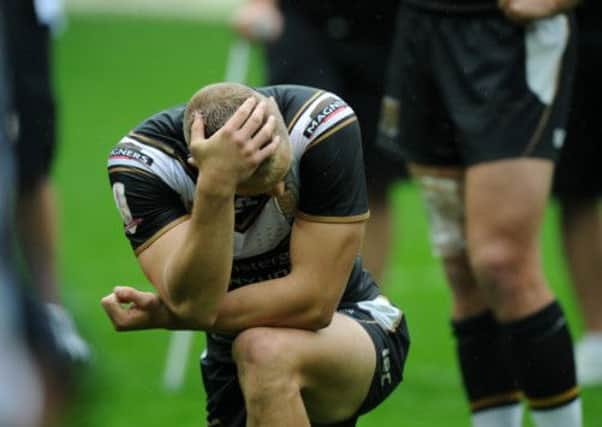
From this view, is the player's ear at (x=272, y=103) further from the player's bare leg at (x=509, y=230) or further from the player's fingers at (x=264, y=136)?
the player's bare leg at (x=509, y=230)

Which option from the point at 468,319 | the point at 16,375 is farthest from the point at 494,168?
the point at 16,375

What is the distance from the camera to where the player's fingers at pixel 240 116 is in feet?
10.3

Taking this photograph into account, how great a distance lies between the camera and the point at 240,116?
3166 millimetres

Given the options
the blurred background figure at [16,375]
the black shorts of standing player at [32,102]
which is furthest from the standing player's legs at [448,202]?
the blurred background figure at [16,375]

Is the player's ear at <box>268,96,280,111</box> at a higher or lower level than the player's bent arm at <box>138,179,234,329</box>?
higher

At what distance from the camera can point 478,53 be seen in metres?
4.30

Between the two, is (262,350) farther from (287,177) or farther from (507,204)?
(507,204)

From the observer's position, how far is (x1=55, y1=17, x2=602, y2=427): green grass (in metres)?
5.04

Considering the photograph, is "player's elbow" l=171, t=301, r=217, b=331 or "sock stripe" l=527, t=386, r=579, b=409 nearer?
"player's elbow" l=171, t=301, r=217, b=331

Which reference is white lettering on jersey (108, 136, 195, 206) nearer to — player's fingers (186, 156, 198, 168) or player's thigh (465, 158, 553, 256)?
player's fingers (186, 156, 198, 168)

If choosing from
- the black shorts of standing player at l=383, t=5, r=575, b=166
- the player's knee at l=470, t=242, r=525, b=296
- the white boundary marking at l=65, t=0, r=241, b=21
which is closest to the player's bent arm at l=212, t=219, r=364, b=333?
the player's knee at l=470, t=242, r=525, b=296

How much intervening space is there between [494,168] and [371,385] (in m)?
0.87

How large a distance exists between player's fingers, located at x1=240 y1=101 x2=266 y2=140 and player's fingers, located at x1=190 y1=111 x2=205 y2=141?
11 cm

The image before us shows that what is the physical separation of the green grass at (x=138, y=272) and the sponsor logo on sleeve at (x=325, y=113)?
0.70 m
